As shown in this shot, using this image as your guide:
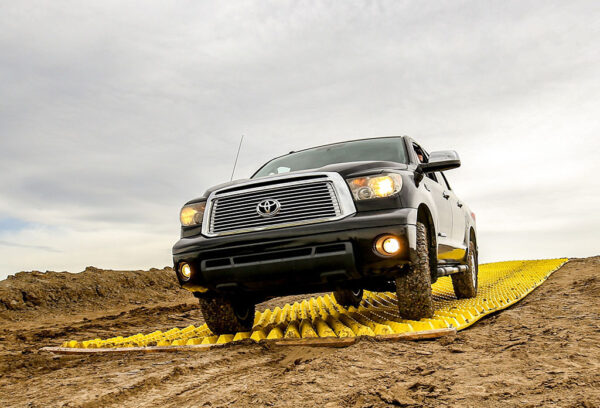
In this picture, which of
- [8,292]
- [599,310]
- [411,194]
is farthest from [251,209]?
[8,292]

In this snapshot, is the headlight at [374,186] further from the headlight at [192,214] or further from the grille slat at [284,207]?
the headlight at [192,214]

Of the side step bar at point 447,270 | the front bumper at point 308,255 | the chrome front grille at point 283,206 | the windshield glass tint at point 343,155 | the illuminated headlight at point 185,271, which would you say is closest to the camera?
the front bumper at point 308,255

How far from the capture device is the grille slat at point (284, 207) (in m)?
3.65

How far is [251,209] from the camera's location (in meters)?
3.81

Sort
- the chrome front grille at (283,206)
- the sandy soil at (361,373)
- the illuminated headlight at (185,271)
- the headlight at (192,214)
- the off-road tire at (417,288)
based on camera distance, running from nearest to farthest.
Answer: the sandy soil at (361,373)
the chrome front grille at (283,206)
the off-road tire at (417,288)
the illuminated headlight at (185,271)
the headlight at (192,214)

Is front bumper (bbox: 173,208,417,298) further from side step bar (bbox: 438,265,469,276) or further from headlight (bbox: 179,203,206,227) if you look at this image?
side step bar (bbox: 438,265,469,276)

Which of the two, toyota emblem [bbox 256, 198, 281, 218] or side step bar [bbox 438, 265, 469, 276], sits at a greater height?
toyota emblem [bbox 256, 198, 281, 218]

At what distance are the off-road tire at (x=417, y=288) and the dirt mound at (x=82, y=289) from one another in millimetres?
9030

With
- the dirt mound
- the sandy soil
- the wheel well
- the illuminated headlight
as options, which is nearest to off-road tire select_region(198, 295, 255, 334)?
the illuminated headlight

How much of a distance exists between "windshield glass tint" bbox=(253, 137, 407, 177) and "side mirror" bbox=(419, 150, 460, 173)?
11.6 inches

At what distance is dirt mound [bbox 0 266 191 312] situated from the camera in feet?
34.2

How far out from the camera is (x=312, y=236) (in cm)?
355

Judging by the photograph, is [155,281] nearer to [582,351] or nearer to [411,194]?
[411,194]

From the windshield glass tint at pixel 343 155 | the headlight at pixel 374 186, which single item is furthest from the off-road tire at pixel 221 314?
the headlight at pixel 374 186
